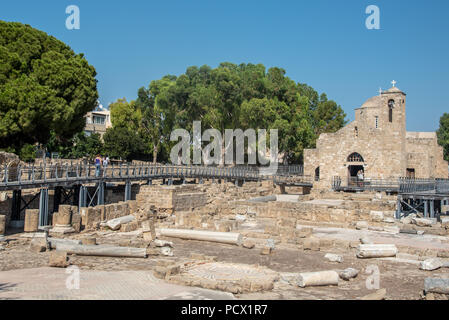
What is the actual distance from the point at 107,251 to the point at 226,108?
36.7 metres

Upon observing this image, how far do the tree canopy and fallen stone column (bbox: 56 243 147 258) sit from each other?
32.9 meters

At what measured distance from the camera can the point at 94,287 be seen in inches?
354

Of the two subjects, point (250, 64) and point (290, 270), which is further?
point (250, 64)

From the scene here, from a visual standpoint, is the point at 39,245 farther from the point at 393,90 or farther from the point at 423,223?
the point at 393,90

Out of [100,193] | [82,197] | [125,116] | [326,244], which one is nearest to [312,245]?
[326,244]

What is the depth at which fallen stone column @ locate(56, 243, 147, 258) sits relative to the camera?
41.5 feet

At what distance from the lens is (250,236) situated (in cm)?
1688

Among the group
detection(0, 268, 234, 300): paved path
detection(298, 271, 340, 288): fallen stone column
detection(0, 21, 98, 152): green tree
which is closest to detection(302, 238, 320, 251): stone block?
detection(298, 271, 340, 288): fallen stone column

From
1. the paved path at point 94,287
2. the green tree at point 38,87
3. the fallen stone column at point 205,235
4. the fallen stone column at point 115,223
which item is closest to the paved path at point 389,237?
the fallen stone column at point 205,235
